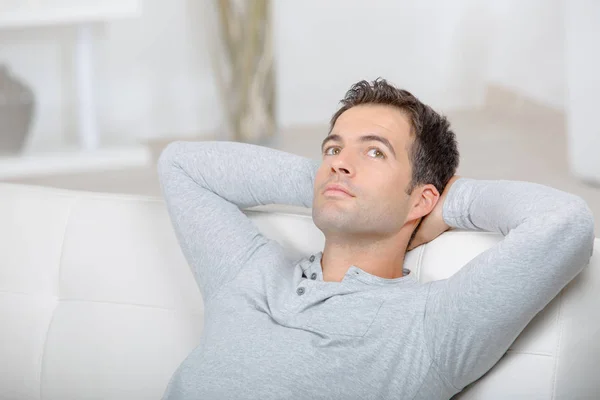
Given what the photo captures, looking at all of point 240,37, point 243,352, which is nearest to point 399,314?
point 243,352

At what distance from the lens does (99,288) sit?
1852mm

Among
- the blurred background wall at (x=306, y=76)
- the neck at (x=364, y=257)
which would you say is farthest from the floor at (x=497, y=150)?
the neck at (x=364, y=257)

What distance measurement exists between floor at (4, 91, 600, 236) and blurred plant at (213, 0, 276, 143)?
0.56ft

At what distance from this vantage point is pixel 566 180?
397 centimetres

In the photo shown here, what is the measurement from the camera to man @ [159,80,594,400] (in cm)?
143

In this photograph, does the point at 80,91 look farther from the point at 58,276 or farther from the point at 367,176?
the point at 367,176

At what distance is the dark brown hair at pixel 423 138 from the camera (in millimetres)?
1695

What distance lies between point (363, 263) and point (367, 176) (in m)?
0.16

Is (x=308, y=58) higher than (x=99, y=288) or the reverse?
the reverse

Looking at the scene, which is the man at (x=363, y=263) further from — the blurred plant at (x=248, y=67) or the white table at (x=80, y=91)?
the blurred plant at (x=248, y=67)

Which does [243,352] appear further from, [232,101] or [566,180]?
[232,101]

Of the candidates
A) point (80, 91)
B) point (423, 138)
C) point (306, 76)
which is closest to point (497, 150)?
point (306, 76)

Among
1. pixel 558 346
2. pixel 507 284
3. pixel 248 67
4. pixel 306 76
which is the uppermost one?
pixel 507 284

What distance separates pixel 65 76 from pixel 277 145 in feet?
3.61
